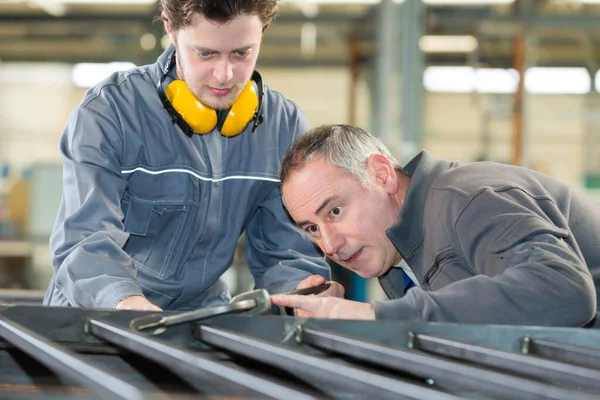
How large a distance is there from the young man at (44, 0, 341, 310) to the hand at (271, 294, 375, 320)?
0.48m

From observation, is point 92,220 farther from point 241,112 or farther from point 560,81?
point 560,81

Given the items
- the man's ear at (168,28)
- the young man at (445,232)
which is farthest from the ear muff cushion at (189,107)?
the young man at (445,232)

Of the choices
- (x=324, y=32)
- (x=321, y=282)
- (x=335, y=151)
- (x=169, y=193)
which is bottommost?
(x=321, y=282)

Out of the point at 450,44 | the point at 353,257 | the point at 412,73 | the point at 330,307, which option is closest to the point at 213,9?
the point at 353,257

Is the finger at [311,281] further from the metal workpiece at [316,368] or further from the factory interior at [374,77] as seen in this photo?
the factory interior at [374,77]

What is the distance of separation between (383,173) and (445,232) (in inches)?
13.2

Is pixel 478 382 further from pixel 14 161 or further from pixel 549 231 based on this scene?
pixel 14 161

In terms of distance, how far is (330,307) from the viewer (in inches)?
49.9

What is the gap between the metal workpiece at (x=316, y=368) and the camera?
719 mm

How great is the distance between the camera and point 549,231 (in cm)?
133

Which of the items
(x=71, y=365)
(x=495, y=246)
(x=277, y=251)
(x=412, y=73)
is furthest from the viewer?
(x=412, y=73)

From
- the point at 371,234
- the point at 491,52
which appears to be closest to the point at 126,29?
the point at 491,52

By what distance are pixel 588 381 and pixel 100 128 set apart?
1.28 m

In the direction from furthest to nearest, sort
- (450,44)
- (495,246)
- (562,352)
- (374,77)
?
(374,77) → (450,44) → (495,246) → (562,352)
